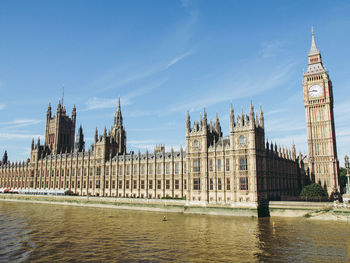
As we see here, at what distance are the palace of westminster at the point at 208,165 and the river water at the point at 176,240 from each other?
12211 mm

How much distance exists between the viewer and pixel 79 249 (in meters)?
37.5

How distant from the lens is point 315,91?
108438 mm

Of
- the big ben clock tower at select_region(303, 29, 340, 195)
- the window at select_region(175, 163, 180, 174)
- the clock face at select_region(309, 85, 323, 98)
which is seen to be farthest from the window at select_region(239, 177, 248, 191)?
the clock face at select_region(309, 85, 323, 98)

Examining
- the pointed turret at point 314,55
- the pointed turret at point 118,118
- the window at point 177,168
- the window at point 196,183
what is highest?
the pointed turret at point 314,55

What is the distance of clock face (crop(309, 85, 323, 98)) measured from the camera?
107375mm

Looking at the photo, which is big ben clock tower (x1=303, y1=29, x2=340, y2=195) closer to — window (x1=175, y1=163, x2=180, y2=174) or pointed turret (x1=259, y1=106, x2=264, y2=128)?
pointed turret (x1=259, y1=106, x2=264, y2=128)

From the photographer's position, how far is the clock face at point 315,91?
4227 inches

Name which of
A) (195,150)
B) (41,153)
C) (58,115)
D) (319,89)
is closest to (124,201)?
(195,150)

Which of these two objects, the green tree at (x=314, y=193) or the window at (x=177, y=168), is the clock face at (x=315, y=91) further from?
the window at (x=177, y=168)

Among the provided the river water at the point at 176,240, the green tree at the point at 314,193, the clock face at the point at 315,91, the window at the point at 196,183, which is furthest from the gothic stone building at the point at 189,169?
the clock face at the point at 315,91

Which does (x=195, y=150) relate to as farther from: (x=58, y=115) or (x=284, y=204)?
(x=58, y=115)

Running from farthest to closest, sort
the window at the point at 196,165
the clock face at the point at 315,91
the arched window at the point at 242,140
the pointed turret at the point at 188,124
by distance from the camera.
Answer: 1. the clock face at the point at 315,91
2. the pointed turret at the point at 188,124
3. the window at the point at 196,165
4. the arched window at the point at 242,140

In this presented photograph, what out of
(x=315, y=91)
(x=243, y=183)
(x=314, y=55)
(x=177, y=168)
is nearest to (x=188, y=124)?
(x=177, y=168)

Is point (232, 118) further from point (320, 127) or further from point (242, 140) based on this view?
point (320, 127)
